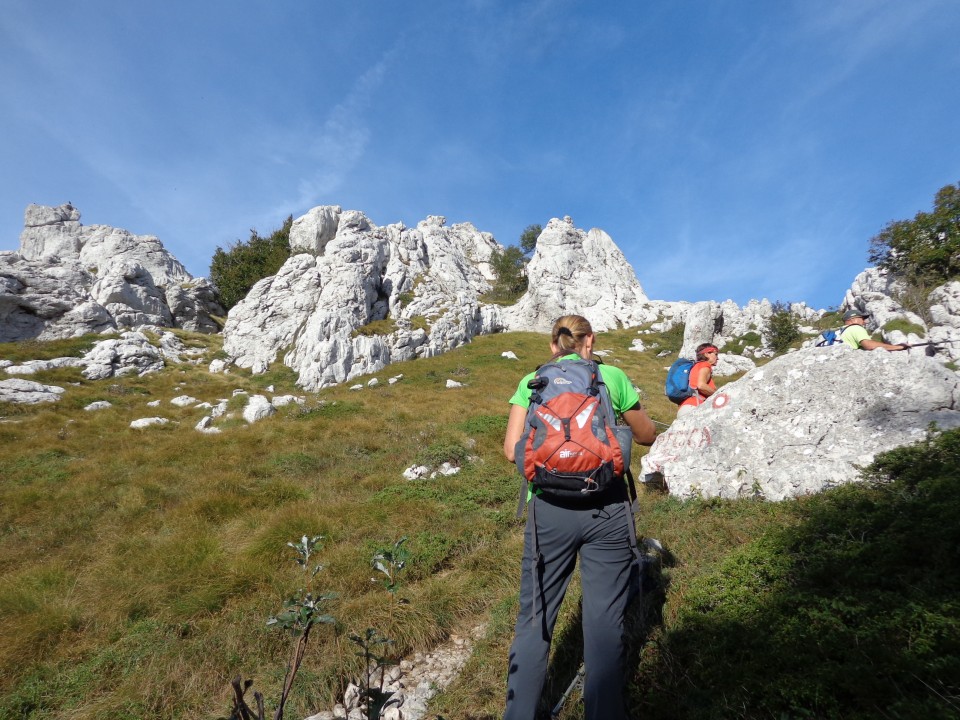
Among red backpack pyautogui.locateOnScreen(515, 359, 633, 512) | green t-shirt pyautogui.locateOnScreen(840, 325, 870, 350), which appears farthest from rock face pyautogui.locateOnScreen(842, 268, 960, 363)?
red backpack pyautogui.locateOnScreen(515, 359, 633, 512)

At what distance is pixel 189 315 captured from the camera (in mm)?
42844

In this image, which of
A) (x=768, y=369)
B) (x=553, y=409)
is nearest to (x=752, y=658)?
(x=553, y=409)

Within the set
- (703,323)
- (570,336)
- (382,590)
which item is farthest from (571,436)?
(703,323)

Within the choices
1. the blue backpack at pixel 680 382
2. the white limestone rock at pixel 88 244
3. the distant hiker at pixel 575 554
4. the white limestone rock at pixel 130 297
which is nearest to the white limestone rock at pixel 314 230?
the white limestone rock at pixel 130 297

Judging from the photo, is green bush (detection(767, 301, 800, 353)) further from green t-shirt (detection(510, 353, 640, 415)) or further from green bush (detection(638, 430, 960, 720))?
green t-shirt (detection(510, 353, 640, 415))

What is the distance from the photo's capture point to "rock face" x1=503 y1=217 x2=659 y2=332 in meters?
53.3

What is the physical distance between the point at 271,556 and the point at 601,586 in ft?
17.2

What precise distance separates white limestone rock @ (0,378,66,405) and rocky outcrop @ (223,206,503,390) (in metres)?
11.2

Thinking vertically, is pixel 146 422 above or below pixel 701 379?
below

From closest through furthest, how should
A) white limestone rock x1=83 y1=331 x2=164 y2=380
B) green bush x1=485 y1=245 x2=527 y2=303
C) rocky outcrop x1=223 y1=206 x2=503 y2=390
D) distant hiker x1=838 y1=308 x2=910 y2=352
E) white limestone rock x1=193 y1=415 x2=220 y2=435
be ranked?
distant hiker x1=838 y1=308 x2=910 y2=352 → white limestone rock x1=193 y1=415 x2=220 y2=435 → white limestone rock x1=83 y1=331 x2=164 y2=380 → rocky outcrop x1=223 y1=206 x2=503 y2=390 → green bush x1=485 y1=245 x2=527 y2=303

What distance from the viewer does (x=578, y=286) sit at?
58594 mm

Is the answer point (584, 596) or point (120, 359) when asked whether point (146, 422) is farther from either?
point (584, 596)

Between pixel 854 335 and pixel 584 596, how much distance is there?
8574mm

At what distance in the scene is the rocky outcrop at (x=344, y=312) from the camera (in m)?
28.3
